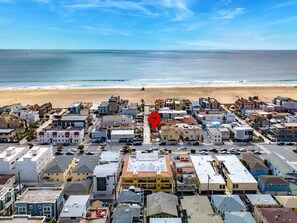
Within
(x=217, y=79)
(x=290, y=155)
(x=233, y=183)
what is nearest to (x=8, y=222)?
(x=233, y=183)

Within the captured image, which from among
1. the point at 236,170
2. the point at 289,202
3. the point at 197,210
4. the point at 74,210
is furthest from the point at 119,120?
the point at 289,202

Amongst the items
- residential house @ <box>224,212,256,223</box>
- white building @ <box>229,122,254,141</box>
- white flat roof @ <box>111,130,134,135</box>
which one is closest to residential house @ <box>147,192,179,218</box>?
residential house @ <box>224,212,256,223</box>

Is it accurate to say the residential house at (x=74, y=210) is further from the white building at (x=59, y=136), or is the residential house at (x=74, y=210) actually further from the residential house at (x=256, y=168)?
the white building at (x=59, y=136)

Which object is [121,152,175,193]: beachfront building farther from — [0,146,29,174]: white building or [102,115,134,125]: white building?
[102,115,134,125]: white building

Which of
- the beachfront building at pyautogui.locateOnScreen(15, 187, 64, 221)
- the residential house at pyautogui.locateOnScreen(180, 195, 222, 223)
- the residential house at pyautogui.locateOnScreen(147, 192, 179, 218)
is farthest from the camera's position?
the beachfront building at pyautogui.locateOnScreen(15, 187, 64, 221)

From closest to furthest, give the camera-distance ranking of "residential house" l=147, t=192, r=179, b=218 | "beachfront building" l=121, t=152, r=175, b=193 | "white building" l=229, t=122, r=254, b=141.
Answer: "residential house" l=147, t=192, r=179, b=218, "beachfront building" l=121, t=152, r=175, b=193, "white building" l=229, t=122, r=254, b=141

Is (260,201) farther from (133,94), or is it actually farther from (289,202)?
(133,94)

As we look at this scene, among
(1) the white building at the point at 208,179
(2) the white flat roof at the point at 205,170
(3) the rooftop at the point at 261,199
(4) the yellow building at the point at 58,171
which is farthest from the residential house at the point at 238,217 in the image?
(4) the yellow building at the point at 58,171
